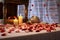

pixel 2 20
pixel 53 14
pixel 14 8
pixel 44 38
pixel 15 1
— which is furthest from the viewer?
pixel 53 14

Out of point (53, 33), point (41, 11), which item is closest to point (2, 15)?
point (53, 33)

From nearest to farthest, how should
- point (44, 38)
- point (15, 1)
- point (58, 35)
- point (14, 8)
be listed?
1. point (44, 38)
2. point (58, 35)
3. point (15, 1)
4. point (14, 8)

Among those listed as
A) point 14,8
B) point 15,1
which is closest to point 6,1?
point 15,1

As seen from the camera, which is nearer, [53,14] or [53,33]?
[53,33]

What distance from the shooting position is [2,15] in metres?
1.50

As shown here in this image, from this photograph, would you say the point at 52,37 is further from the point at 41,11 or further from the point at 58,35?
the point at 41,11

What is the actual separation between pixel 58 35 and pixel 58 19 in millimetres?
1252

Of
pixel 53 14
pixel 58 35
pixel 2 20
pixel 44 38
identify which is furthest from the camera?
pixel 53 14

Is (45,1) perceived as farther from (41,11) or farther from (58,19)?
(58,19)

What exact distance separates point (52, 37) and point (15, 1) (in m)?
0.72

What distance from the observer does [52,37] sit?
3.46ft

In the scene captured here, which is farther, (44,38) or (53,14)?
(53,14)

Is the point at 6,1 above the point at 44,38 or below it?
above

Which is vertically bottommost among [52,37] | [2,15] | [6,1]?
[52,37]
